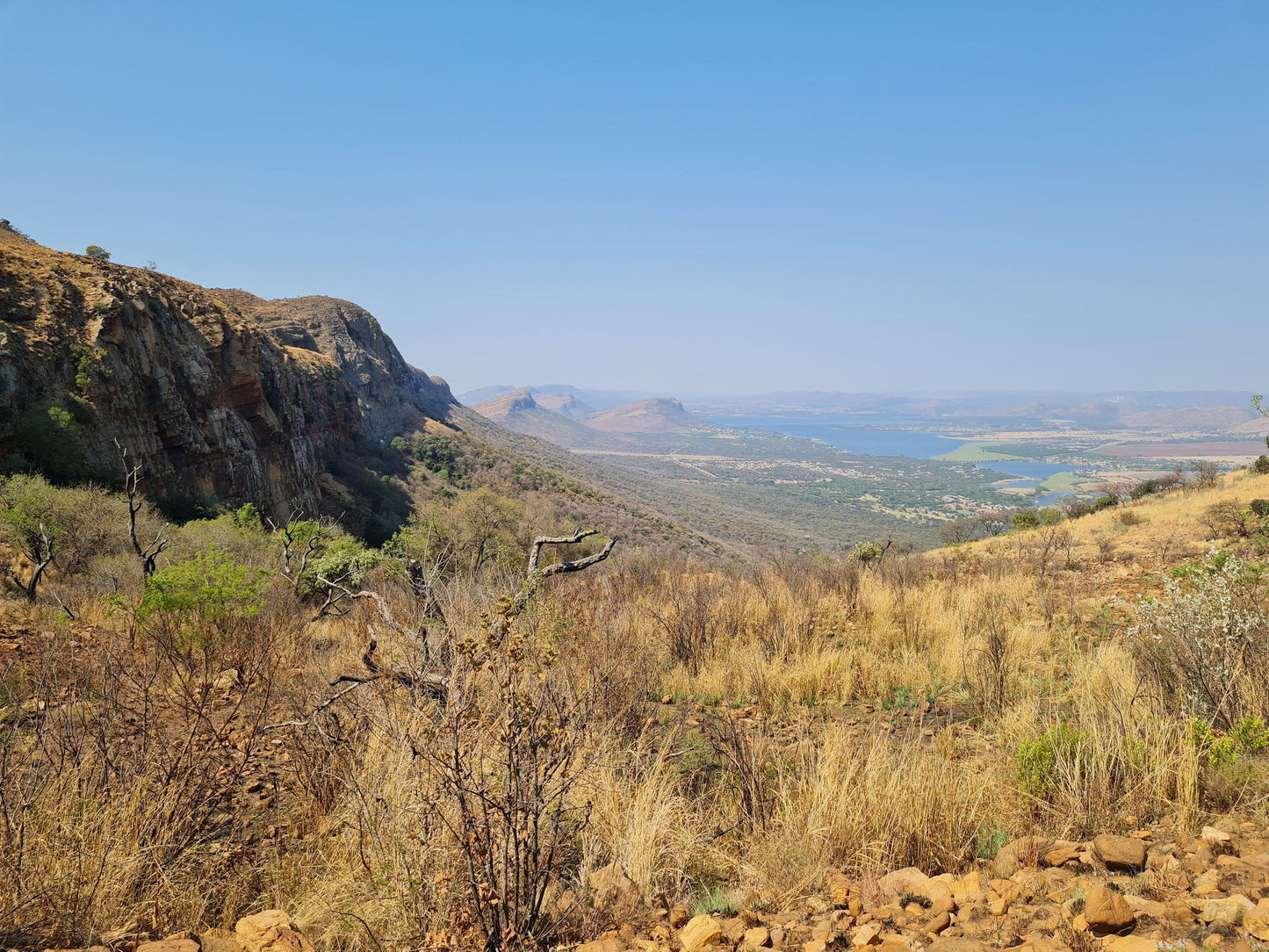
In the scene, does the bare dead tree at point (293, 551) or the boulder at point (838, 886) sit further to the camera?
the bare dead tree at point (293, 551)

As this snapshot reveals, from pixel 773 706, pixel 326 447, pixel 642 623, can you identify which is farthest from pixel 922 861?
pixel 326 447

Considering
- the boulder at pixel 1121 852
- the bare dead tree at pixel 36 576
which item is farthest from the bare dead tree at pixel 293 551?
the boulder at pixel 1121 852

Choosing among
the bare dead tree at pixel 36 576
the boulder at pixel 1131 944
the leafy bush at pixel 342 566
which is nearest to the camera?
the boulder at pixel 1131 944

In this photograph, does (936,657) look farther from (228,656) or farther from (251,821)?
(228,656)

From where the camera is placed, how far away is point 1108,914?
6.27 ft

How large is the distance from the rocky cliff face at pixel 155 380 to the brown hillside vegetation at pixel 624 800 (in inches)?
626

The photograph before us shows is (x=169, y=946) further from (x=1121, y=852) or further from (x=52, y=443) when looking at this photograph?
(x=52, y=443)

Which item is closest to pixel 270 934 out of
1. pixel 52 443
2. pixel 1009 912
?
pixel 1009 912

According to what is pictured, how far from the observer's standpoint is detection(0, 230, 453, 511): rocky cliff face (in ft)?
54.4

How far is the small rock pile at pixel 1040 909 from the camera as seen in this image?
74.7 inches

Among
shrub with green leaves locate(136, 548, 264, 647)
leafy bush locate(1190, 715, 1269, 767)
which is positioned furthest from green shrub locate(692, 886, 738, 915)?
shrub with green leaves locate(136, 548, 264, 647)

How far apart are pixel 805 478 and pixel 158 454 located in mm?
120856

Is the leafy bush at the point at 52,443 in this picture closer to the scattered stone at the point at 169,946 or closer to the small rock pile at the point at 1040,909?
the scattered stone at the point at 169,946

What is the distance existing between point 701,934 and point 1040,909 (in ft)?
4.06
